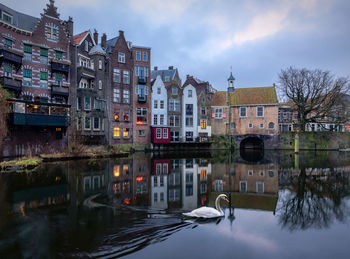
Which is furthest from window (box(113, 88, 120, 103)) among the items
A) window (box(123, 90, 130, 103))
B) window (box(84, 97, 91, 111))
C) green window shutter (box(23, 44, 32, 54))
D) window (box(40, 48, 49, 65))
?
green window shutter (box(23, 44, 32, 54))

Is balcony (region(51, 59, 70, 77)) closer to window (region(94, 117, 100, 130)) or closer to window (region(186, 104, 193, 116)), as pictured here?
window (region(94, 117, 100, 130))

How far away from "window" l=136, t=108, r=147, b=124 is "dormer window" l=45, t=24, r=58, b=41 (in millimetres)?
18051

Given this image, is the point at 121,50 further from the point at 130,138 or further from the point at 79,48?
the point at 130,138

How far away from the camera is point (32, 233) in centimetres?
823

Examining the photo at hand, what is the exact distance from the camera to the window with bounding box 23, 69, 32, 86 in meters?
33.5

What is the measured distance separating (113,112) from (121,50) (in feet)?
38.2

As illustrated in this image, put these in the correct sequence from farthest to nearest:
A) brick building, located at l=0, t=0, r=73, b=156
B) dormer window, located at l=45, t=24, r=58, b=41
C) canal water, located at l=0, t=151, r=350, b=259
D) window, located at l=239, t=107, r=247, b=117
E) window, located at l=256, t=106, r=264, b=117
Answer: window, located at l=239, t=107, r=247, b=117 → window, located at l=256, t=106, r=264, b=117 → dormer window, located at l=45, t=24, r=58, b=41 → brick building, located at l=0, t=0, r=73, b=156 → canal water, located at l=0, t=151, r=350, b=259

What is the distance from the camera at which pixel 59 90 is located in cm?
3625

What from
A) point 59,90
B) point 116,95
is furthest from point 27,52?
point 116,95

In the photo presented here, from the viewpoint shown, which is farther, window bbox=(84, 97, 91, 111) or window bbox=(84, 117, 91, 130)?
window bbox=(84, 97, 91, 111)

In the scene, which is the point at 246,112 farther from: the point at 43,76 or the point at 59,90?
the point at 43,76

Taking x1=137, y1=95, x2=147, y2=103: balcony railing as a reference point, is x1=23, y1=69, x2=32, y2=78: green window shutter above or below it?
above

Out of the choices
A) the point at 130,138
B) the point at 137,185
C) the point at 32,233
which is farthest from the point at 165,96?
the point at 32,233

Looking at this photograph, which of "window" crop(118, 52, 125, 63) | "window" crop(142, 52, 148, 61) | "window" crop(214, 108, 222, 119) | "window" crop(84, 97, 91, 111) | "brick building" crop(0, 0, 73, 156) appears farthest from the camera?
"window" crop(214, 108, 222, 119)
